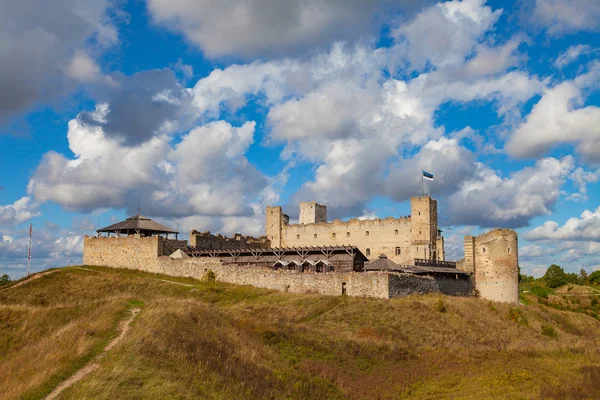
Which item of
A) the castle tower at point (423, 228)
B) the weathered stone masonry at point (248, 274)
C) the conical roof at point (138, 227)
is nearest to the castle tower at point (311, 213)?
the castle tower at point (423, 228)

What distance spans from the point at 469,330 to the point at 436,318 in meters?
2.14

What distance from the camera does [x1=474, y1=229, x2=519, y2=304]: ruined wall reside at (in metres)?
49.9

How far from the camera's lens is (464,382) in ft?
64.8

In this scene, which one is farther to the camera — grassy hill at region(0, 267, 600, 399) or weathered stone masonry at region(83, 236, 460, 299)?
weathered stone masonry at region(83, 236, 460, 299)

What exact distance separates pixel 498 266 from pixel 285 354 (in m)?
35.2

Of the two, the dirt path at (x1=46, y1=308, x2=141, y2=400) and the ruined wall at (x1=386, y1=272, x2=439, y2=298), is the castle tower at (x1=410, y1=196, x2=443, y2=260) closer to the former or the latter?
the ruined wall at (x1=386, y1=272, x2=439, y2=298)

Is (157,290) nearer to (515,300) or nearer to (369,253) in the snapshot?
(369,253)

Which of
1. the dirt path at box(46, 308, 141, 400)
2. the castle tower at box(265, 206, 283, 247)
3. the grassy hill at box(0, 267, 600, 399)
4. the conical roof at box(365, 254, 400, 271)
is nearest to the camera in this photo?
the dirt path at box(46, 308, 141, 400)

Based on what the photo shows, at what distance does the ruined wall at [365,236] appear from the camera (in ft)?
196

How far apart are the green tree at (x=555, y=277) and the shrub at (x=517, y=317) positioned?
42631 mm

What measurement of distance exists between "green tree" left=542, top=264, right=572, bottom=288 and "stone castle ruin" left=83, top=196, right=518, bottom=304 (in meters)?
29.6

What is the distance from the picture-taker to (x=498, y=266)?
50.4 m

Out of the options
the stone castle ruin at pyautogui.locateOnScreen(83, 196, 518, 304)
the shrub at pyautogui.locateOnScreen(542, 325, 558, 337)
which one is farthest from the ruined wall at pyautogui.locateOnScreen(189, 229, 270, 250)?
the shrub at pyautogui.locateOnScreen(542, 325, 558, 337)

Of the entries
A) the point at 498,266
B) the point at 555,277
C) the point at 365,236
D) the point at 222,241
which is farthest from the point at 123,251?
the point at 555,277
